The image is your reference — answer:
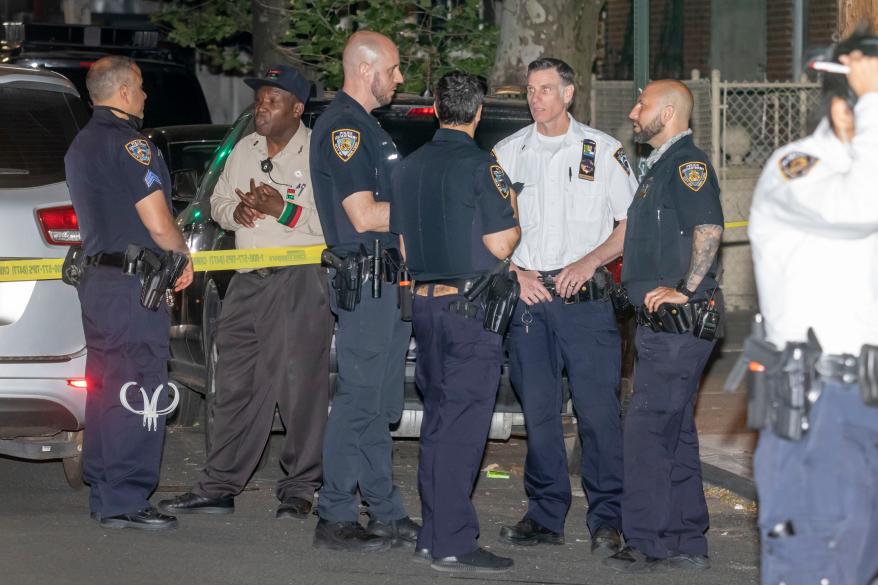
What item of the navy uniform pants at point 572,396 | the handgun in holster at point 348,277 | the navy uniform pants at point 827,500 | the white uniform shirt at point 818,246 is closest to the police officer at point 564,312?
the navy uniform pants at point 572,396

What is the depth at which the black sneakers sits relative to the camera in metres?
5.93

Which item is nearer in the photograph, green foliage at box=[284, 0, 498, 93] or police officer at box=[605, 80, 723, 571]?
police officer at box=[605, 80, 723, 571]

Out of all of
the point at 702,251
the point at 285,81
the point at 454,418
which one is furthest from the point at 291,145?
the point at 702,251

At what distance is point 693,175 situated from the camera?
585cm

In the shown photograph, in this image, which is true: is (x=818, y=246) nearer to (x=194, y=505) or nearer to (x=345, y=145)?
(x=345, y=145)

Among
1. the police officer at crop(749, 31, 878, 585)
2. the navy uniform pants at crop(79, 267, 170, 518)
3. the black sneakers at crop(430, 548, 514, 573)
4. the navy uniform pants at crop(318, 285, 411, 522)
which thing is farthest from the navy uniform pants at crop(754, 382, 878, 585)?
the navy uniform pants at crop(79, 267, 170, 518)

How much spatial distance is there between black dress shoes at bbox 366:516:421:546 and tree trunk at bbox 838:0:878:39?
9.59ft

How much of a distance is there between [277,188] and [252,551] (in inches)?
67.2

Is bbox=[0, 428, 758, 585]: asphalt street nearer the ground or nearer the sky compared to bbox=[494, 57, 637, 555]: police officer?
nearer the ground

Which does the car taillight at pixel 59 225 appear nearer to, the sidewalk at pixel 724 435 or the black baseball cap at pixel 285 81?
the black baseball cap at pixel 285 81

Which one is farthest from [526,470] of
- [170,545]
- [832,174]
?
[832,174]

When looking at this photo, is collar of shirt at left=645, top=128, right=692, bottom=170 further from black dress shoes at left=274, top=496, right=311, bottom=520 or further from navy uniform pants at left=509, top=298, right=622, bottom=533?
black dress shoes at left=274, top=496, right=311, bottom=520

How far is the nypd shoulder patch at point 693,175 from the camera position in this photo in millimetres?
5848

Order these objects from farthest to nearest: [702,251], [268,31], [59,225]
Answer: [268,31]
[59,225]
[702,251]
